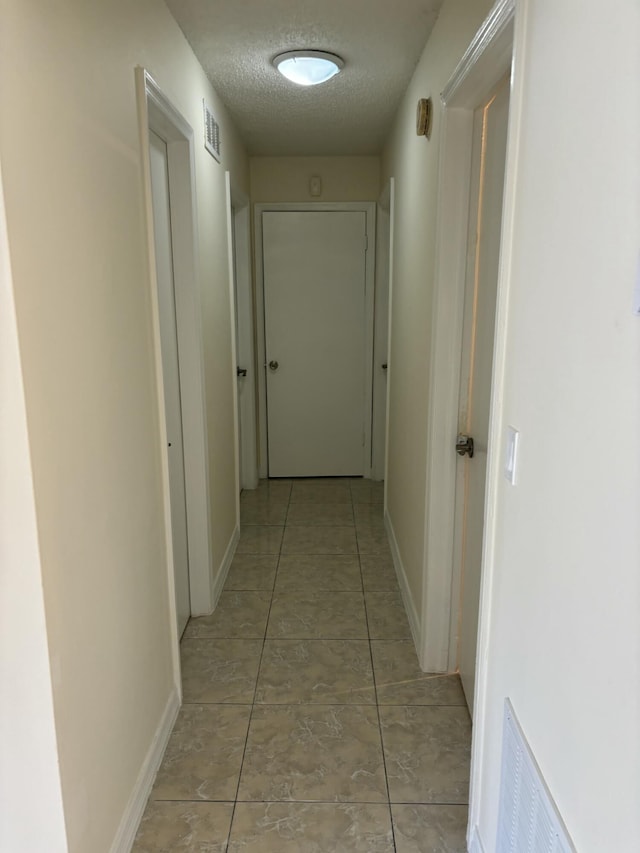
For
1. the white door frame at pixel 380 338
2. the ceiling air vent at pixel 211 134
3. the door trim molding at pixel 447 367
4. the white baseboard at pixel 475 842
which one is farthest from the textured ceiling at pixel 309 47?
the white baseboard at pixel 475 842

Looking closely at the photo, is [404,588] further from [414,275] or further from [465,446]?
[414,275]

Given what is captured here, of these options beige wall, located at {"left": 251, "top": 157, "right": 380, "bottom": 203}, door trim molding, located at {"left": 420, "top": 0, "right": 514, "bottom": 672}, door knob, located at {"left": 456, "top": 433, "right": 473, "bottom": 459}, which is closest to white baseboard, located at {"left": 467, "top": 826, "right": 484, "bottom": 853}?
door trim molding, located at {"left": 420, "top": 0, "right": 514, "bottom": 672}

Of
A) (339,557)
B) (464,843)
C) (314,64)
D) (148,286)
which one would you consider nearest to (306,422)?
(339,557)

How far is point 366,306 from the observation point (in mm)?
4508

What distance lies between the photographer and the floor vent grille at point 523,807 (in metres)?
0.99

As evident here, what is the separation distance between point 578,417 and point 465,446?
45.0 inches

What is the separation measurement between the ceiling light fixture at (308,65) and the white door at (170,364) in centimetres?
68

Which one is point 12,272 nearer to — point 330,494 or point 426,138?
point 426,138

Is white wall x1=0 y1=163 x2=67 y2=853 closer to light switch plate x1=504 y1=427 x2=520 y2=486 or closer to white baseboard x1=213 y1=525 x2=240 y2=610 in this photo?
light switch plate x1=504 y1=427 x2=520 y2=486

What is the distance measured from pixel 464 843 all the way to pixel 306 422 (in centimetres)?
339

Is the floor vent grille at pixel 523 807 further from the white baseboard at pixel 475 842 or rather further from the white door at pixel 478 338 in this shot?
the white door at pixel 478 338

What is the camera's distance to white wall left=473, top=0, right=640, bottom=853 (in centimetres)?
77

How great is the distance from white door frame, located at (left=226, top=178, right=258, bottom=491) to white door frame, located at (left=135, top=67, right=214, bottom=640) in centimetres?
146

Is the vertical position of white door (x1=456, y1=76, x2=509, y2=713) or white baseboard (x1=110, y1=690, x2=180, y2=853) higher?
white door (x1=456, y1=76, x2=509, y2=713)
